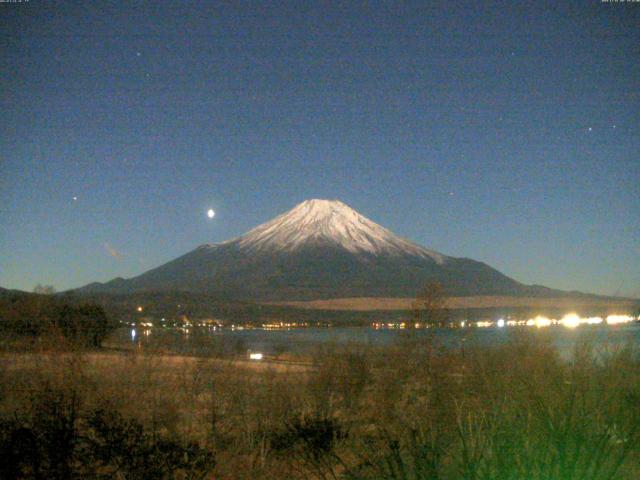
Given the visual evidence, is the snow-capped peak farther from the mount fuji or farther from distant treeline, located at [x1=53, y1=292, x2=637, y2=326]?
distant treeline, located at [x1=53, y1=292, x2=637, y2=326]

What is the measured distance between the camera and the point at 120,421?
9.62 metres

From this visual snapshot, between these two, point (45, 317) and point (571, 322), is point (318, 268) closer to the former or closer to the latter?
point (571, 322)

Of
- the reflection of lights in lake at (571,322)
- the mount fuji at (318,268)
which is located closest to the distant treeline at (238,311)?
the reflection of lights in lake at (571,322)

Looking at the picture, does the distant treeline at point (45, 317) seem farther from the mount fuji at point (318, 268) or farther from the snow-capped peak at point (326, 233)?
the snow-capped peak at point (326, 233)

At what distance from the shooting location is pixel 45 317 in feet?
84.5

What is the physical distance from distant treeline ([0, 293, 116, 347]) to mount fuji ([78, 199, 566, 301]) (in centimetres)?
4650

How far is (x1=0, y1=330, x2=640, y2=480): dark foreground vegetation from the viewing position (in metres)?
5.21

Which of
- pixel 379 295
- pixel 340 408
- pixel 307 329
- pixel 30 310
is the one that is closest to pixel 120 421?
pixel 340 408

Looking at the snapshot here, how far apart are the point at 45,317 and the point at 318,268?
89961mm

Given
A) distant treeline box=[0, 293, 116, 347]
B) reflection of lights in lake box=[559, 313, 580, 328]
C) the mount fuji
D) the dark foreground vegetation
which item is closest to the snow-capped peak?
the mount fuji

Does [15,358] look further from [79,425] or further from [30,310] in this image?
[30,310]

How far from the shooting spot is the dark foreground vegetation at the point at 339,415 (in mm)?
5211

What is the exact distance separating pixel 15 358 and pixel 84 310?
14.8m

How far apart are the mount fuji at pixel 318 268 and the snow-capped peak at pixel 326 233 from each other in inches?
6.6
